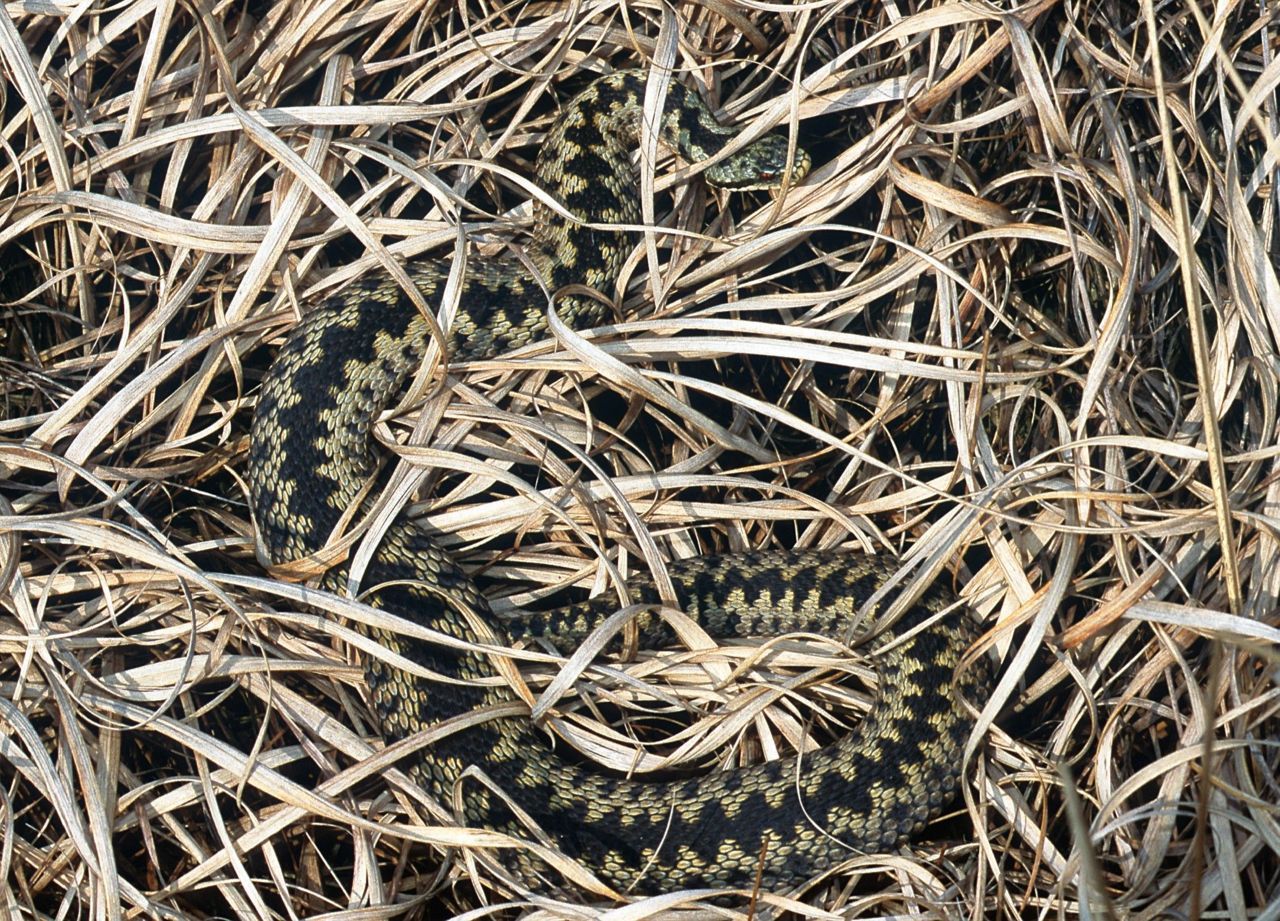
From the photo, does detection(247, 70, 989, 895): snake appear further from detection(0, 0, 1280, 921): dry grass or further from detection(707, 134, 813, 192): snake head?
detection(0, 0, 1280, 921): dry grass

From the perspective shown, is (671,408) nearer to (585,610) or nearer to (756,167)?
(585,610)

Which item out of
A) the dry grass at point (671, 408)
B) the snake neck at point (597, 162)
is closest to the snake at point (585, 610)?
the snake neck at point (597, 162)

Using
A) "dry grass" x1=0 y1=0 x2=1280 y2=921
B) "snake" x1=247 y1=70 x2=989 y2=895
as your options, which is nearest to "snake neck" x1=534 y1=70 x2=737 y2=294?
"snake" x1=247 y1=70 x2=989 y2=895

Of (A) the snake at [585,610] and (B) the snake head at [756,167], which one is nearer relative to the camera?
(A) the snake at [585,610]

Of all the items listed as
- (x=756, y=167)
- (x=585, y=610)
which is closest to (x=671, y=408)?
(x=585, y=610)

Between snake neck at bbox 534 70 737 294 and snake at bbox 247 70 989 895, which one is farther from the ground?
snake neck at bbox 534 70 737 294

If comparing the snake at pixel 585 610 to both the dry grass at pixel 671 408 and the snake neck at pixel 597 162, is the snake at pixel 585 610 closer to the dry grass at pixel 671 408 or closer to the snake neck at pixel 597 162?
the snake neck at pixel 597 162

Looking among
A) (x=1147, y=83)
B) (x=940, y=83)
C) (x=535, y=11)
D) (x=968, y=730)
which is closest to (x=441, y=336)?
(x=535, y=11)

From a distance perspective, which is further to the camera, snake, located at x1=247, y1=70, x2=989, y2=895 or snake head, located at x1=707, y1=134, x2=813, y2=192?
snake head, located at x1=707, y1=134, x2=813, y2=192
